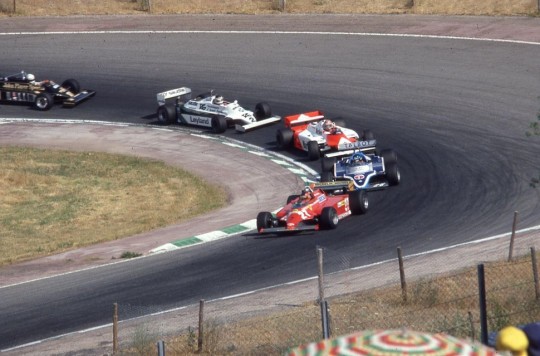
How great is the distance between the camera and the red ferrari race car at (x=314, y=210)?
81.2 ft

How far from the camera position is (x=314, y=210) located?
82.3 feet

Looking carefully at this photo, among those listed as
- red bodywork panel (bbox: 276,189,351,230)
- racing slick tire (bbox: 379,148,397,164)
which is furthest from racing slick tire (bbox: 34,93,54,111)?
red bodywork panel (bbox: 276,189,351,230)

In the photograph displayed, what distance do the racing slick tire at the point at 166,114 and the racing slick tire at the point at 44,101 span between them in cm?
458

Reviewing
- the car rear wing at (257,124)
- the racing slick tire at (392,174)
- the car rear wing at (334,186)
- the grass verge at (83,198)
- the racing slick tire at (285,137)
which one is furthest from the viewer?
the car rear wing at (257,124)

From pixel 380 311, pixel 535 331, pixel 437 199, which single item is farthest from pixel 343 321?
pixel 437 199

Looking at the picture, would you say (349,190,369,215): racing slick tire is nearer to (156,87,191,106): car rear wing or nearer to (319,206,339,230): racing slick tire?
(319,206,339,230): racing slick tire

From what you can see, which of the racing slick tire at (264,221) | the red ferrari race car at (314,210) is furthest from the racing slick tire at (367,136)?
the racing slick tire at (264,221)

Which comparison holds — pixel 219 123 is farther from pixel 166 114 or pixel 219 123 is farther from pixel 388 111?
pixel 388 111

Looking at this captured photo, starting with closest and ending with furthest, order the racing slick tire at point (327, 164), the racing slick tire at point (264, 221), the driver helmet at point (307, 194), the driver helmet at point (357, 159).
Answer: the racing slick tire at point (264, 221)
the driver helmet at point (307, 194)
the driver helmet at point (357, 159)
the racing slick tire at point (327, 164)

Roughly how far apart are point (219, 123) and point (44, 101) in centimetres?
773

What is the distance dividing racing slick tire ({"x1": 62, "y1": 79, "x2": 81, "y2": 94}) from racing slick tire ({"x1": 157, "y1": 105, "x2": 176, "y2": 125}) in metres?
4.11

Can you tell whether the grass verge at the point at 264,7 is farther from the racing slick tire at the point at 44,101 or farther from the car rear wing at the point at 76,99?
the racing slick tire at the point at 44,101

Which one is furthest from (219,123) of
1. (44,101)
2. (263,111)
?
(44,101)

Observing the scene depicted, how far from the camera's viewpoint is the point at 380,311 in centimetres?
1677
